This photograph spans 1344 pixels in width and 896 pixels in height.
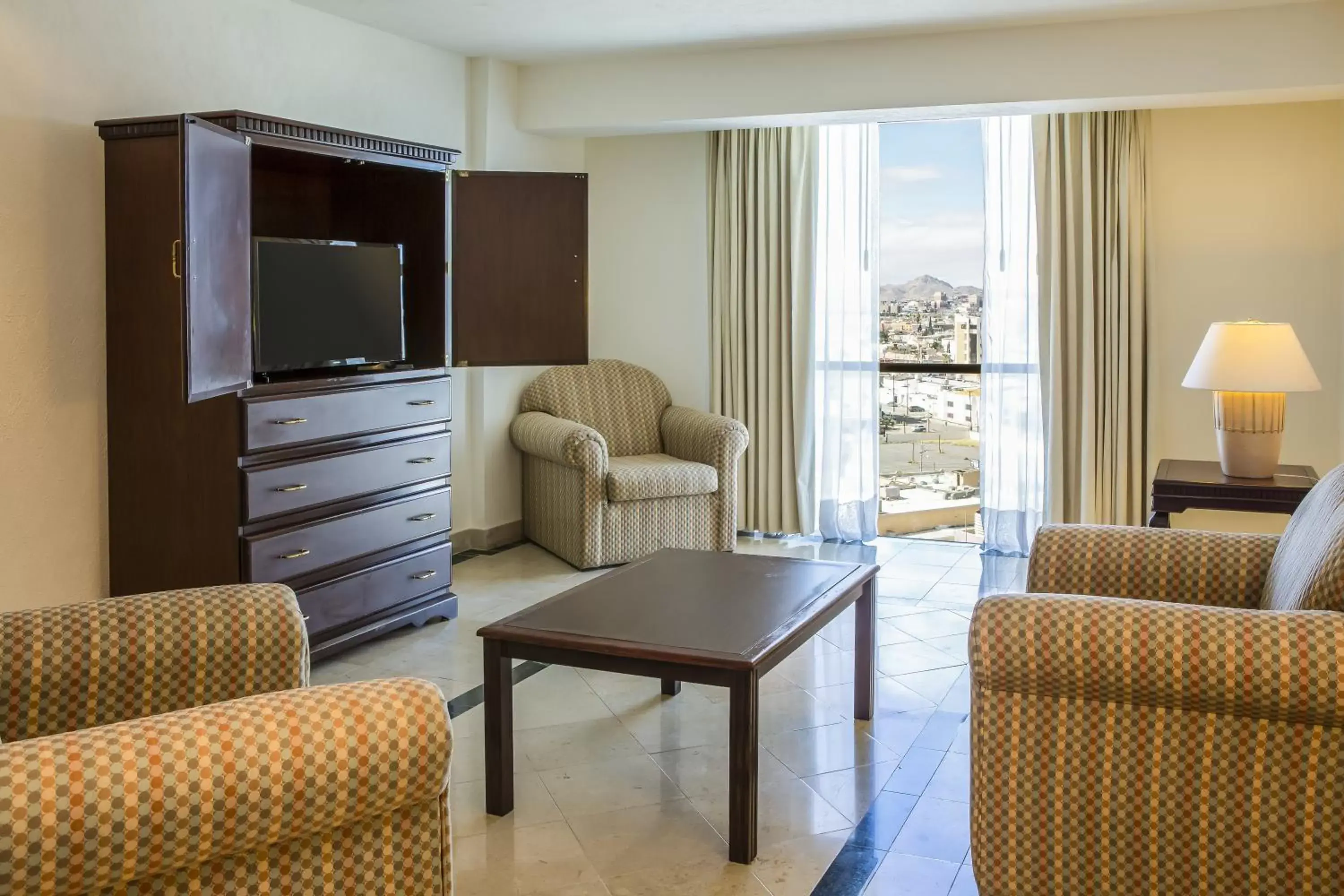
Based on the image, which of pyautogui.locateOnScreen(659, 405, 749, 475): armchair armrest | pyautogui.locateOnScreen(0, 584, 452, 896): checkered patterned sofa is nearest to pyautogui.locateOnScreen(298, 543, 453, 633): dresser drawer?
pyautogui.locateOnScreen(659, 405, 749, 475): armchair armrest

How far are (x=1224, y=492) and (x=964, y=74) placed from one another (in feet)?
6.54

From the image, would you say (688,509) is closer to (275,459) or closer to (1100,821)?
(275,459)

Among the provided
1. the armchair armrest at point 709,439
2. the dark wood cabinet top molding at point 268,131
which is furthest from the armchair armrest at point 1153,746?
the armchair armrest at point 709,439

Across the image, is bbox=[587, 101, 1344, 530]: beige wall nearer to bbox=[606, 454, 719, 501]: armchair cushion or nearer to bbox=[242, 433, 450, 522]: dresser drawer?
bbox=[606, 454, 719, 501]: armchair cushion

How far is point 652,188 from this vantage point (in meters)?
6.32

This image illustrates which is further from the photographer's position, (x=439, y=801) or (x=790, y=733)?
(x=790, y=733)

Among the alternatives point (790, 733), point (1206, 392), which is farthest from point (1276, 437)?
point (790, 733)

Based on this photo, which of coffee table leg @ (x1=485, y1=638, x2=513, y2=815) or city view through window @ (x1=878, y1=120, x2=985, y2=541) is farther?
city view through window @ (x1=878, y1=120, x2=985, y2=541)

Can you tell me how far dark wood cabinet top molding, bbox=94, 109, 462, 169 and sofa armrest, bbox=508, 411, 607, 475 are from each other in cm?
147

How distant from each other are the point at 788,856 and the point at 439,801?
3.72 feet

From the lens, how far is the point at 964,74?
16.3 feet

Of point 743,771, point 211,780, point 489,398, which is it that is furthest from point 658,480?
point 211,780

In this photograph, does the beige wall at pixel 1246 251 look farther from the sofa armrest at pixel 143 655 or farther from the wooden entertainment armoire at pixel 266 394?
the sofa armrest at pixel 143 655

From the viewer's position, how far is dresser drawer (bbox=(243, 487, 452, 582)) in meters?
3.71
